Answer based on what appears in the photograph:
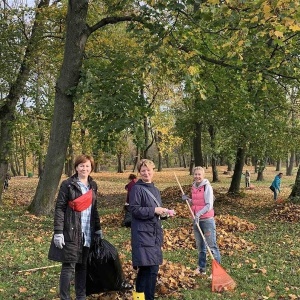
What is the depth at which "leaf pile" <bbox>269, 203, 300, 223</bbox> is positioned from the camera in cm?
1264

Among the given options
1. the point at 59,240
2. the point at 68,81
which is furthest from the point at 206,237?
the point at 68,81

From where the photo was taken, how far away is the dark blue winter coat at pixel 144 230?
15.7 feet

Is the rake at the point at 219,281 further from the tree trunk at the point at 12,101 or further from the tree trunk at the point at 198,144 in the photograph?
the tree trunk at the point at 198,144

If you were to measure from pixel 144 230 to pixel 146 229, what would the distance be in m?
0.03

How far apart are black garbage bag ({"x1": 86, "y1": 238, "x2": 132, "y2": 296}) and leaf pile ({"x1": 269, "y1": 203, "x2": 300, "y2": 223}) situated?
28.5 ft

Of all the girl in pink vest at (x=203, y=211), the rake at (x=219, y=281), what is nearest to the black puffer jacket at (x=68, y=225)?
the rake at (x=219, y=281)

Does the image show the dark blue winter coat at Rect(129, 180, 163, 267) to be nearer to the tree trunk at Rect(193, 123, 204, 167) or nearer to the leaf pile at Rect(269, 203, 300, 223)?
the leaf pile at Rect(269, 203, 300, 223)

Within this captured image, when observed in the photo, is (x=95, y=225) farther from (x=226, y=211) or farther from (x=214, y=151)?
(x=214, y=151)

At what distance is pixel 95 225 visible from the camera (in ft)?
17.3

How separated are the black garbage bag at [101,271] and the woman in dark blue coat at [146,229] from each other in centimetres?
46

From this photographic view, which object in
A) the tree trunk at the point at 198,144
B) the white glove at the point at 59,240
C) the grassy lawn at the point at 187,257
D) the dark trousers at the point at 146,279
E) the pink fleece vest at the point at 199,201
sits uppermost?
the tree trunk at the point at 198,144

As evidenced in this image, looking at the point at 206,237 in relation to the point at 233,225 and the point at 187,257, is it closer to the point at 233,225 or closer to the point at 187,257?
the point at 187,257

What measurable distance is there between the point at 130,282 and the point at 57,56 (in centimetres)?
1253

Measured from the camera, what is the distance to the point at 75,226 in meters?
4.89
